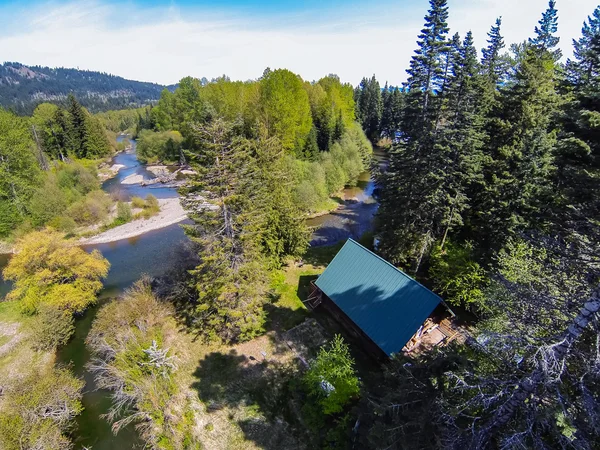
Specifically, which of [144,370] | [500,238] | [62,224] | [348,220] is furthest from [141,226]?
[500,238]

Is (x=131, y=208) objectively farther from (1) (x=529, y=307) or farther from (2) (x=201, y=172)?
(1) (x=529, y=307)

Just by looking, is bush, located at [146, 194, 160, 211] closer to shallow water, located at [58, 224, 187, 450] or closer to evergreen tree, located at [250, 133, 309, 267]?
shallow water, located at [58, 224, 187, 450]

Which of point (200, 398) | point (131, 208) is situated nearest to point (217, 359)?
point (200, 398)

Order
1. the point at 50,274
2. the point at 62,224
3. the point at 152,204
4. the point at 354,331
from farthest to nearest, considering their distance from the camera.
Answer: the point at 152,204
the point at 62,224
the point at 50,274
the point at 354,331

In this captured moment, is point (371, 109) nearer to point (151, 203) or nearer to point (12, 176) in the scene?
point (151, 203)

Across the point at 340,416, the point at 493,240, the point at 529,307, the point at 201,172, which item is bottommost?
the point at 340,416

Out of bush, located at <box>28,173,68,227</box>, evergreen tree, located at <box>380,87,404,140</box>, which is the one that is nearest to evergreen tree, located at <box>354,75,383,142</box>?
evergreen tree, located at <box>380,87,404,140</box>
